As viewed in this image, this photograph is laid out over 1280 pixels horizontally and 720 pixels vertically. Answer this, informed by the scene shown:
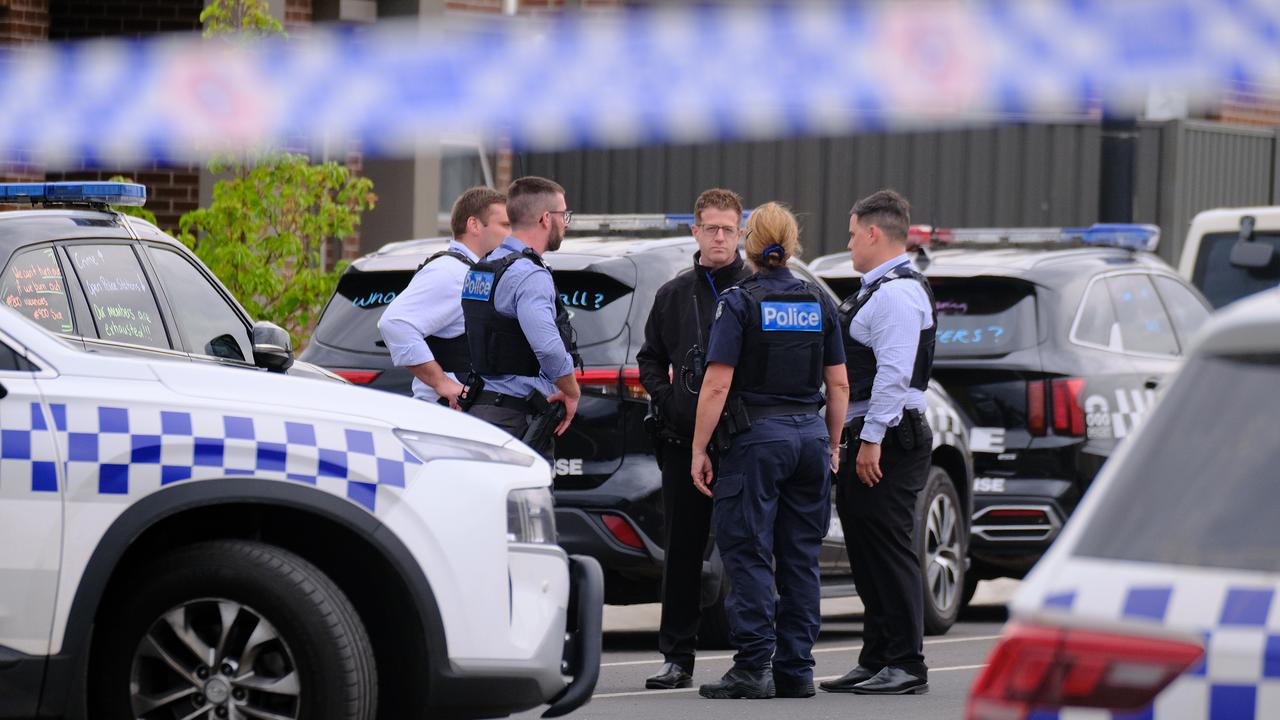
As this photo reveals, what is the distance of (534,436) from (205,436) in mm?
2502

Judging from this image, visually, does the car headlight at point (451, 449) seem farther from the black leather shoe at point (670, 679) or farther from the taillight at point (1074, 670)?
the taillight at point (1074, 670)

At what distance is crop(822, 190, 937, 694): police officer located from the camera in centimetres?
756

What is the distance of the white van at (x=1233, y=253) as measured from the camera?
1369 cm

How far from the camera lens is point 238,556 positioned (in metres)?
5.24

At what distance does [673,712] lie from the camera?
7.09 metres

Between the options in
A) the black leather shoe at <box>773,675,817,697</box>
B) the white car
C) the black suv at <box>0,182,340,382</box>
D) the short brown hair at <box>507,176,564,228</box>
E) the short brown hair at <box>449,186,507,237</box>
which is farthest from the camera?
the short brown hair at <box>449,186,507,237</box>

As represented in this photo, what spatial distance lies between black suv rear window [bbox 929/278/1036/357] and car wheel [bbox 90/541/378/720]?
17.7ft

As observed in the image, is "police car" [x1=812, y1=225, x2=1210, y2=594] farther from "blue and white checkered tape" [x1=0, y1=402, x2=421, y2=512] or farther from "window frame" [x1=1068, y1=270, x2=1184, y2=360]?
"blue and white checkered tape" [x1=0, y1=402, x2=421, y2=512]

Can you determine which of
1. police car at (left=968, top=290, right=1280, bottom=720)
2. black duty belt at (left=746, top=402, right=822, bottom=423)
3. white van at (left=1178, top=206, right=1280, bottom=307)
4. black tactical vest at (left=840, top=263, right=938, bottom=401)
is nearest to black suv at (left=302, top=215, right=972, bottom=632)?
black tactical vest at (left=840, top=263, right=938, bottom=401)

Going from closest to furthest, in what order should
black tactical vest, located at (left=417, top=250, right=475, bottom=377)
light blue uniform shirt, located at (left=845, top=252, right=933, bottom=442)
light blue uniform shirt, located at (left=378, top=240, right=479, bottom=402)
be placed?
light blue uniform shirt, located at (left=845, top=252, right=933, bottom=442)
light blue uniform shirt, located at (left=378, top=240, right=479, bottom=402)
black tactical vest, located at (left=417, top=250, right=475, bottom=377)

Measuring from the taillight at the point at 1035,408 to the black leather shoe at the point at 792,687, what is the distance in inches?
120

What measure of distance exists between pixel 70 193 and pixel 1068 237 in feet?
18.9

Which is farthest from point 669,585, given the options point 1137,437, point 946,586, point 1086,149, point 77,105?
point 1086,149

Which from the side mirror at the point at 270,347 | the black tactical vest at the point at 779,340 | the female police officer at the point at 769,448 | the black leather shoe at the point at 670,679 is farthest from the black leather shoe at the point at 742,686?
the side mirror at the point at 270,347
